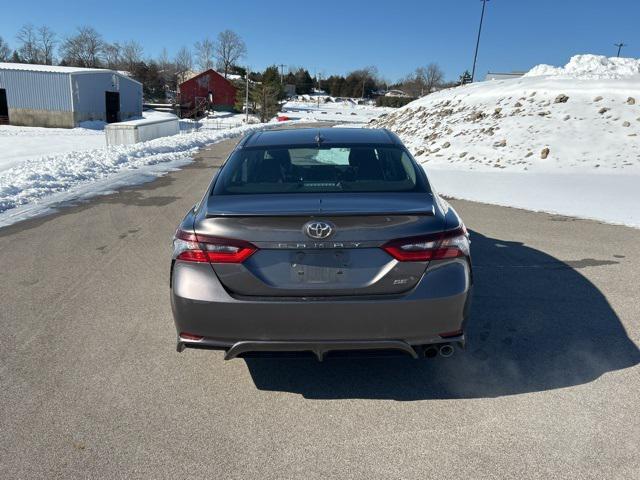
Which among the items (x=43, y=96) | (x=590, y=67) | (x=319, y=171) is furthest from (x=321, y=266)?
(x=43, y=96)

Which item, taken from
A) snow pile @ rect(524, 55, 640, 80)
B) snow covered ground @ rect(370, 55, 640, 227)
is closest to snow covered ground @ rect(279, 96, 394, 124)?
snow pile @ rect(524, 55, 640, 80)

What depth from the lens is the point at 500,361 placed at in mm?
3391

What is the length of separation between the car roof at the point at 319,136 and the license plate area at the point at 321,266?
1.38 metres

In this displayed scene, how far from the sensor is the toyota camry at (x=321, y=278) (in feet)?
8.63

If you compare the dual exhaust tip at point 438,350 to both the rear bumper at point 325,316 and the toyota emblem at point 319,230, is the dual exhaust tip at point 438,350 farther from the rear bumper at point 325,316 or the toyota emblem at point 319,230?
the toyota emblem at point 319,230

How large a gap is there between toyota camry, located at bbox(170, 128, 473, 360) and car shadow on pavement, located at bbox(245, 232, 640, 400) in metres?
0.30

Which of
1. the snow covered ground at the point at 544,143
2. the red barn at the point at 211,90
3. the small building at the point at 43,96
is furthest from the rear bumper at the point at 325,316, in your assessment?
the red barn at the point at 211,90

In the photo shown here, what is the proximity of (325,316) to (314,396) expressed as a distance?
69cm

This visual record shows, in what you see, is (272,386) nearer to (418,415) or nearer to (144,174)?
(418,415)

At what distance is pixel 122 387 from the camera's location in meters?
3.07

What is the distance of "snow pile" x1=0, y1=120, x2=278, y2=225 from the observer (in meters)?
8.49

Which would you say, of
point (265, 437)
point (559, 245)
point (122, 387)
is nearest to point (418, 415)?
point (265, 437)

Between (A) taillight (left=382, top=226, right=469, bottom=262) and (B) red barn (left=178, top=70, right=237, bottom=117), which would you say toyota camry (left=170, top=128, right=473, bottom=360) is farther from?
(B) red barn (left=178, top=70, right=237, bottom=117)

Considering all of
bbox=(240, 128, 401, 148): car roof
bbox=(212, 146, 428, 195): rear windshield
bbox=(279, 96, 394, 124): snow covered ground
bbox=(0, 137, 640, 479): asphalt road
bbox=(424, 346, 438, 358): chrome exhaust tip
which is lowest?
bbox=(0, 137, 640, 479): asphalt road
